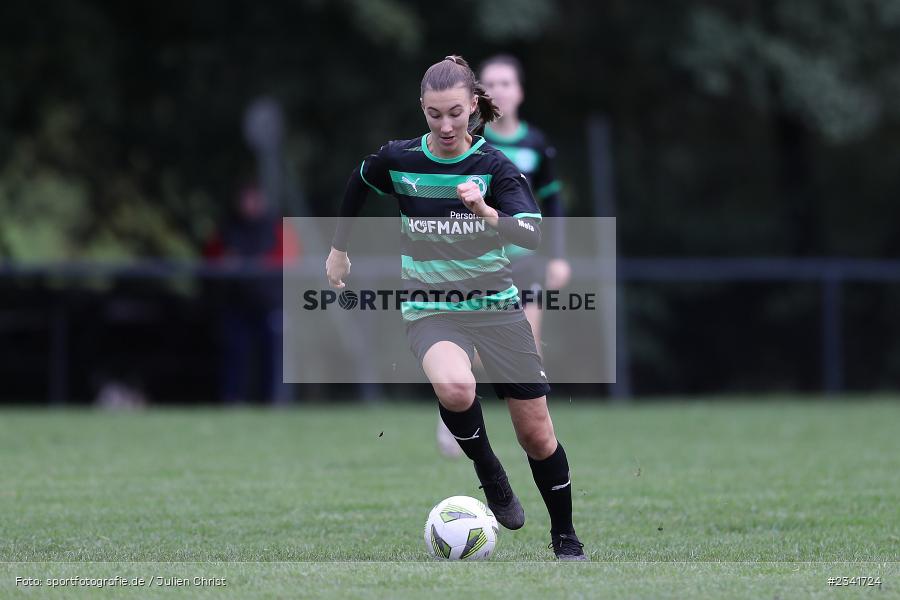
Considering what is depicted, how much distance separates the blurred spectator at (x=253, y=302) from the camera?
14.2 metres

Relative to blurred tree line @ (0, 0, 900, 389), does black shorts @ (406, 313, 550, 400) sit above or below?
below

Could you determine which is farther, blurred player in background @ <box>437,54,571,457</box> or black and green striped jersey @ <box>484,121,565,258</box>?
black and green striped jersey @ <box>484,121,565,258</box>

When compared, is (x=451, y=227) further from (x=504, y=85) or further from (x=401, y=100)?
(x=401, y=100)

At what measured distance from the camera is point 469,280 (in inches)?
224

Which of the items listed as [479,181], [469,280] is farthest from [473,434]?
[479,181]

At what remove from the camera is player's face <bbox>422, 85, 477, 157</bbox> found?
5445 millimetres

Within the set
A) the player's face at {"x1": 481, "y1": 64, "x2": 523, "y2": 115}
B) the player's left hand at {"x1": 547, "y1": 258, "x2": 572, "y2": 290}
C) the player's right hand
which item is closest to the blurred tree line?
the player's face at {"x1": 481, "y1": 64, "x2": 523, "y2": 115}

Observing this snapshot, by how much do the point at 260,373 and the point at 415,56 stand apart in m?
5.09

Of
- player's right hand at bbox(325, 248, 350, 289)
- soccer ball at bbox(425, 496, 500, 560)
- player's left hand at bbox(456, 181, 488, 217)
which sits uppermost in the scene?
player's left hand at bbox(456, 181, 488, 217)

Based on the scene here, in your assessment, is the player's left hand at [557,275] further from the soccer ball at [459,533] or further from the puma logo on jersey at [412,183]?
the soccer ball at [459,533]

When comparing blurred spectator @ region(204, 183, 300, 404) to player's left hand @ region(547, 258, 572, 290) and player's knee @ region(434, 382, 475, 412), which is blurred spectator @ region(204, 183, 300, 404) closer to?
player's left hand @ region(547, 258, 572, 290)

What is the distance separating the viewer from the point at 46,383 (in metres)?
15.4

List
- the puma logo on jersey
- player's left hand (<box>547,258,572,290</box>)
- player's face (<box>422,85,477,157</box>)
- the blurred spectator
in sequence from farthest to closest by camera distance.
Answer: the blurred spectator < player's left hand (<box>547,258,572,290</box>) < the puma logo on jersey < player's face (<box>422,85,477,157</box>)

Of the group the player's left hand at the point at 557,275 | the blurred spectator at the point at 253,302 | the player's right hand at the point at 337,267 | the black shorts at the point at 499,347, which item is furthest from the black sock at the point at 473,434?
the blurred spectator at the point at 253,302
